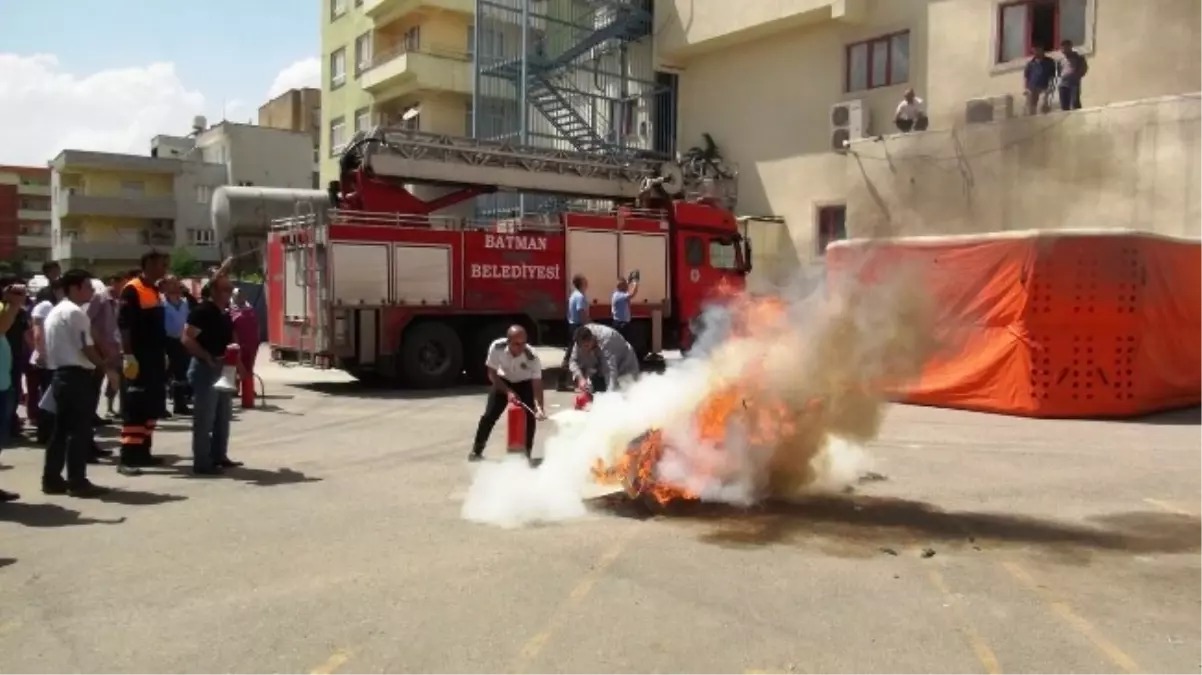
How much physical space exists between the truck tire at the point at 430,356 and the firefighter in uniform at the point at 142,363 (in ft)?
20.3

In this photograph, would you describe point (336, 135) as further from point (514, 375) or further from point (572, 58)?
point (514, 375)

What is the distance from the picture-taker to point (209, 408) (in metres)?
8.01

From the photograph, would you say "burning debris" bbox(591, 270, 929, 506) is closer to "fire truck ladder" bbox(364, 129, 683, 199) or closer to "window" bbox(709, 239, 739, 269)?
"fire truck ladder" bbox(364, 129, 683, 199)

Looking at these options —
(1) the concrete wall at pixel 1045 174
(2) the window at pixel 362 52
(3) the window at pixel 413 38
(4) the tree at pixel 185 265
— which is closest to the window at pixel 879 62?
(1) the concrete wall at pixel 1045 174

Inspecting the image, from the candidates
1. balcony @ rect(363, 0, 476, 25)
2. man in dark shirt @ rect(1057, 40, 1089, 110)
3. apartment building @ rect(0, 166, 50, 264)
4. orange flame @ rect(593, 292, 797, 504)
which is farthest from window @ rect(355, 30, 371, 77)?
apartment building @ rect(0, 166, 50, 264)

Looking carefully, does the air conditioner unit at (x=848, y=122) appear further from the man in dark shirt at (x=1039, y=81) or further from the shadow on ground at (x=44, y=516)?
the shadow on ground at (x=44, y=516)

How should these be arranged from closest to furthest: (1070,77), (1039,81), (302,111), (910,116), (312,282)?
(312,282), (1070,77), (1039,81), (910,116), (302,111)

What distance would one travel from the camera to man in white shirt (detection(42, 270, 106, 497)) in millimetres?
7121

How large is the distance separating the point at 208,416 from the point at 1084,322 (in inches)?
409

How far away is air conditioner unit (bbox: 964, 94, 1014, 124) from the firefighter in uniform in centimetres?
1469

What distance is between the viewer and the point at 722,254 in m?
18.5

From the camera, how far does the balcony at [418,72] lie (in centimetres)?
3381

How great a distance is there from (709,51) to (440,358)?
44.4 feet

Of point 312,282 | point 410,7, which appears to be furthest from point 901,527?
point 410,7
